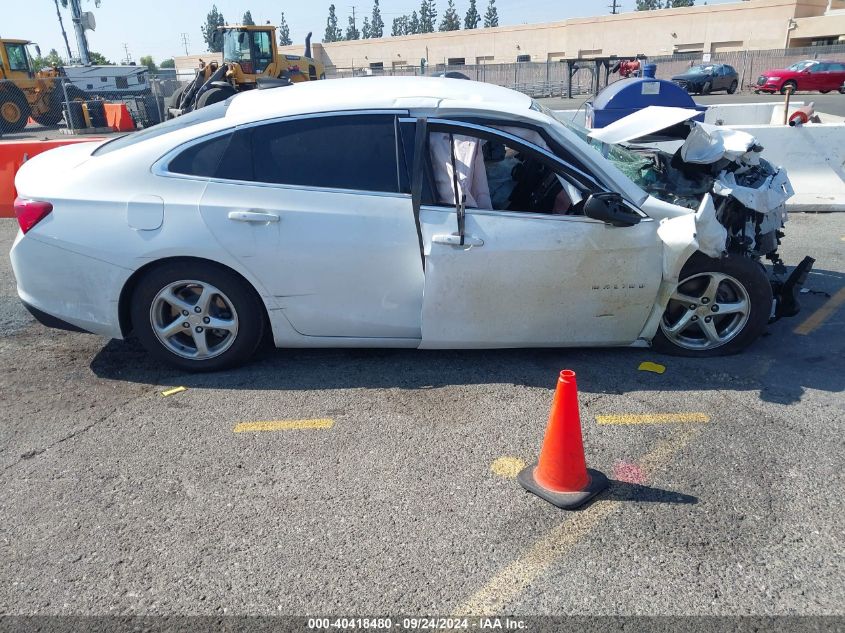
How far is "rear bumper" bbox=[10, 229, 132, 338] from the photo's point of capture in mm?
3939

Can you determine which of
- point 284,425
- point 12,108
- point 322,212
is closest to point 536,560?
point 284,425

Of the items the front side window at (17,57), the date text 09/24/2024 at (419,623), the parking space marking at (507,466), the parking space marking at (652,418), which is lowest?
the parking space marking at (652,418)

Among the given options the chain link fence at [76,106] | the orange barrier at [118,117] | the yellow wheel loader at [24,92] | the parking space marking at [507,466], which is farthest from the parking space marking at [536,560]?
the yellow wheel loader at [24,92]

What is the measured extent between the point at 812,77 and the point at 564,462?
36.6 metres

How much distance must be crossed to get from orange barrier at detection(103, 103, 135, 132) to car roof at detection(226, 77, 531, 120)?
18.4 meters

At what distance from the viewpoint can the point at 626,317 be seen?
408 centimetres

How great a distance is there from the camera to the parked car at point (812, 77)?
32.2 m

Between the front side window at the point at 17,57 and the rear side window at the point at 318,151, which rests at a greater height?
the front side window at the point at 17,57

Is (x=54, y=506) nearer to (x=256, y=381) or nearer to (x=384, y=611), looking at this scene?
(x=256, y=381)

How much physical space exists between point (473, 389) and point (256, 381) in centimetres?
133

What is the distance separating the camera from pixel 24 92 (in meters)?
22.2

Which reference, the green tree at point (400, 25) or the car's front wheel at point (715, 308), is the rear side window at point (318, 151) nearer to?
the car's front wheel at point (715, 308)

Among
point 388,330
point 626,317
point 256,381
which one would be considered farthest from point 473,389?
point 256,381

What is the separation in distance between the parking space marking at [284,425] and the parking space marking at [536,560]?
4.50 feet
